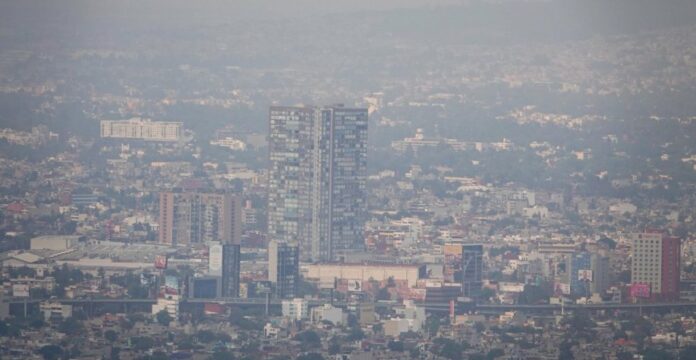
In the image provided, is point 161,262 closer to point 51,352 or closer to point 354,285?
point 354,285

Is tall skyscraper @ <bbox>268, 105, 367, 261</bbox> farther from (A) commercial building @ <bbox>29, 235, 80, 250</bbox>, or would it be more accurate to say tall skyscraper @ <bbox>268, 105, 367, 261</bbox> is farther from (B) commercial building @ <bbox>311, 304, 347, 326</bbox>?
(B) commercial building @ <bbox>311, 304, 347, 326</bbox>

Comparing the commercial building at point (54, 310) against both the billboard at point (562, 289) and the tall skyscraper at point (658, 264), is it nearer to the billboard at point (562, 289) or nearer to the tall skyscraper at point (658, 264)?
the billboard at point (562, 289)

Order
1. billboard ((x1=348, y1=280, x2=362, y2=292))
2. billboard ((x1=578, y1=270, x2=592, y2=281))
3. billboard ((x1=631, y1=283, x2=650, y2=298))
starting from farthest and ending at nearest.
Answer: billboard ((x1=578, y1=270, x2=592, y2=281)) < billboard ((x1=348, y1=280, x2=362, y2=292)) < billboard ((x1=631, y1=283, x2=650, y2=298))

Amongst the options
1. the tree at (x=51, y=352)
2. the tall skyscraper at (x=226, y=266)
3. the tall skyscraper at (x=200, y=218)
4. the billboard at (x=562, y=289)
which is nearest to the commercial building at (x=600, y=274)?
the billboard at (x=562, y=289)

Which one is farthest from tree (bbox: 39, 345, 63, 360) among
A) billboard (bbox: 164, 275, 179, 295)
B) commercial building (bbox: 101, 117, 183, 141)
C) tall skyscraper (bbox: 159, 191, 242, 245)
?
commercial building (bbox: 101, 117, 183, 141)

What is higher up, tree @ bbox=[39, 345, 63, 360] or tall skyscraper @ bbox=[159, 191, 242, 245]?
tall skyscraper @ bbox=[159, 191, 242, 245]

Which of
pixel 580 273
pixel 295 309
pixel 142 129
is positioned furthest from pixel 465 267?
pixel 142 129

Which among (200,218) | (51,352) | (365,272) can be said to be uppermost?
(200,218)
